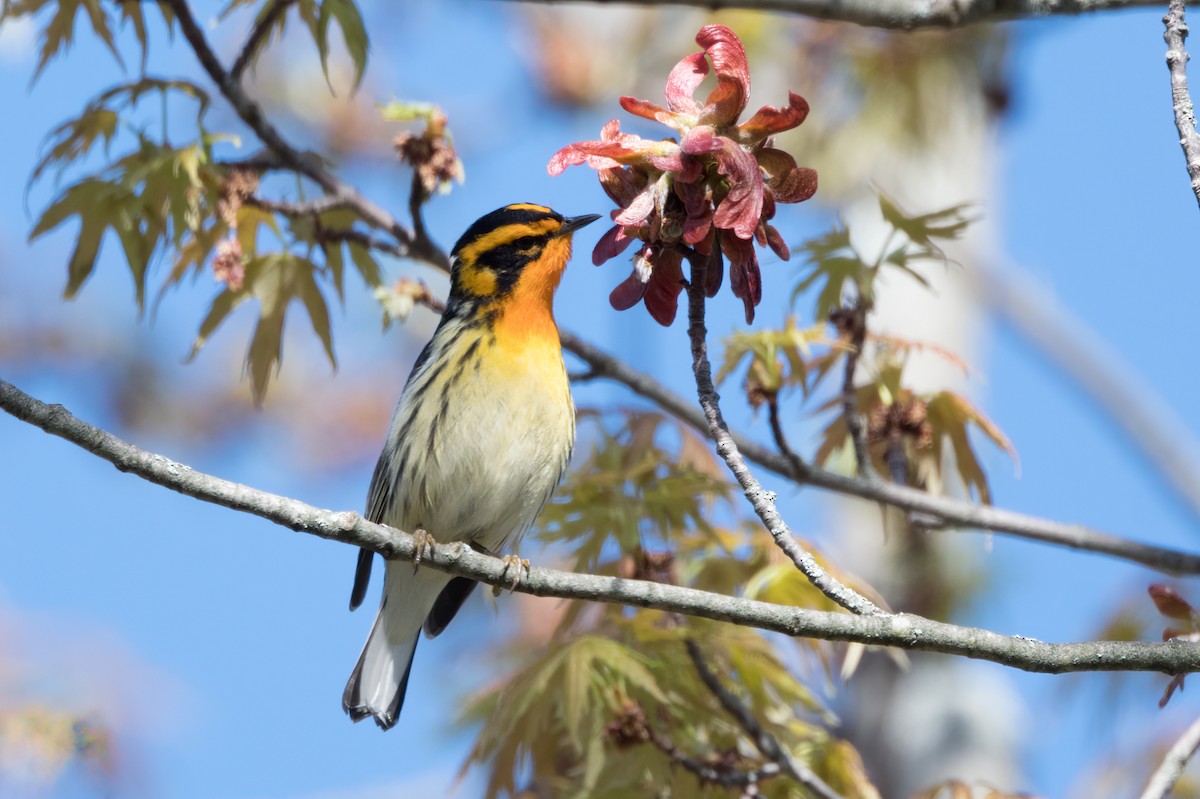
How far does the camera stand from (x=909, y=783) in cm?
713

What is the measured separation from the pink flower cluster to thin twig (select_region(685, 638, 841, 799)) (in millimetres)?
1397

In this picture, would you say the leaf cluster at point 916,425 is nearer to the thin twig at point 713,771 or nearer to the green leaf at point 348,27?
the thin twig at point 713,771

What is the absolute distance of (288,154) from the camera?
4512mm

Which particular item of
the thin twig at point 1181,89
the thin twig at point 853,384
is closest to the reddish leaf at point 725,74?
the thin twig at point 1181,89

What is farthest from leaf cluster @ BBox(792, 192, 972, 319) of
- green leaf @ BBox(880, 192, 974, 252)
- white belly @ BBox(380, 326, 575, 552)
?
white belly @ BBox(380, 326, 575, 552)

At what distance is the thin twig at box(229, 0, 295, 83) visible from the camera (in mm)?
4309

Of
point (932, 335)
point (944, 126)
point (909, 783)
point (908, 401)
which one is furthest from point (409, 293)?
point (932, 335)

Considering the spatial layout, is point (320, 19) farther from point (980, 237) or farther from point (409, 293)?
point (980, 237)

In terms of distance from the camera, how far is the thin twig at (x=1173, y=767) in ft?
10.5

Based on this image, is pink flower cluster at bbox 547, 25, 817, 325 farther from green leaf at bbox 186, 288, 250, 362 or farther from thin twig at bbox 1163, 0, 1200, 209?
green leaf at bbox 186, 288, 250, 362

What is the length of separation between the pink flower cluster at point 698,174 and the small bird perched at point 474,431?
177 cm

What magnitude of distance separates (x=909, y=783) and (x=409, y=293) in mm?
4213

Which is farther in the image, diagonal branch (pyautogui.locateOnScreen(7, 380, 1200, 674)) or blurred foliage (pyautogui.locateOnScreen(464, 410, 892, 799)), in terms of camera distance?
blurred foliage (pyautogui.locateOnScreen(464, 410, 892, 799))

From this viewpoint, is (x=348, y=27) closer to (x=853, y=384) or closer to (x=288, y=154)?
(x=288, y=154)
